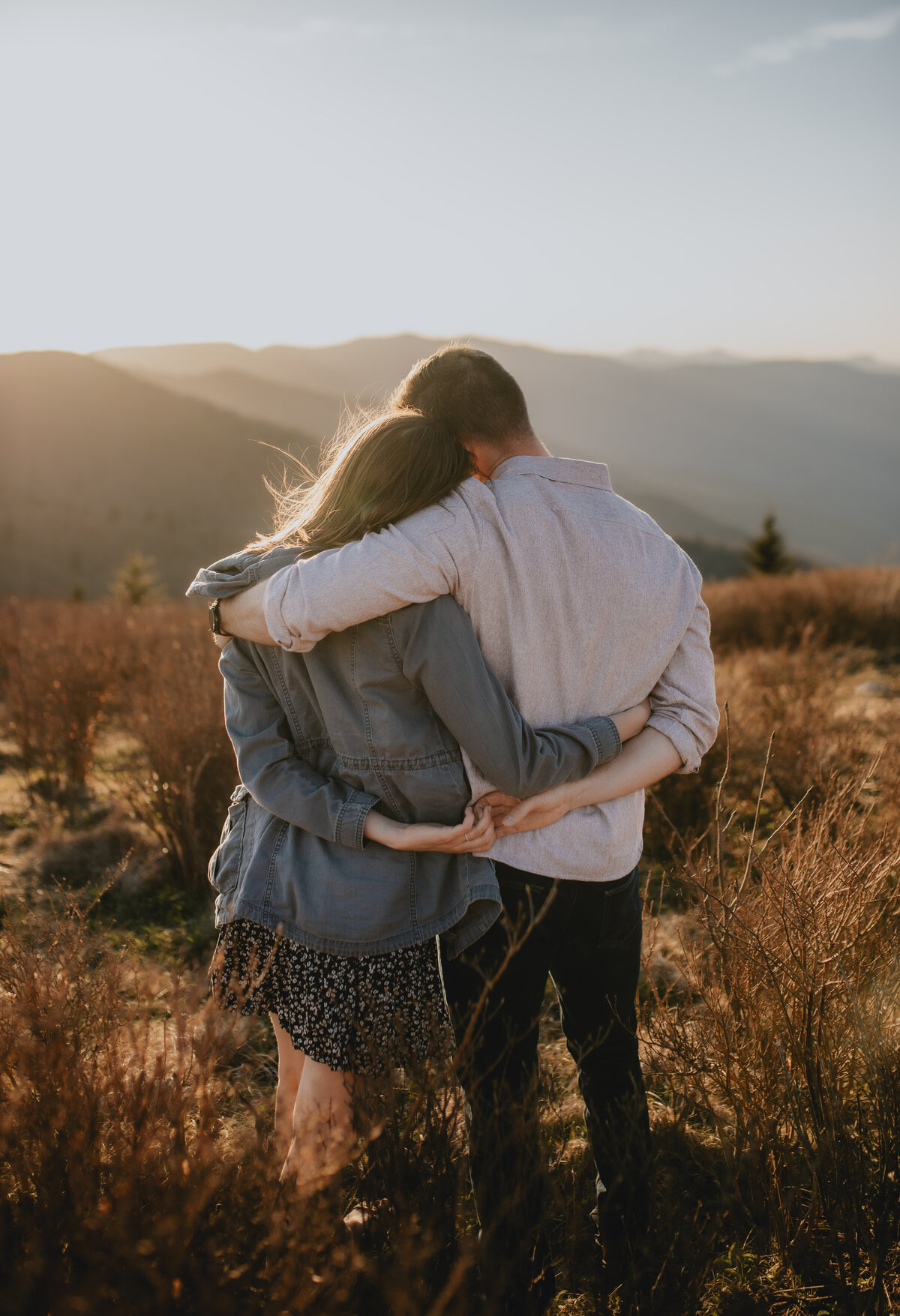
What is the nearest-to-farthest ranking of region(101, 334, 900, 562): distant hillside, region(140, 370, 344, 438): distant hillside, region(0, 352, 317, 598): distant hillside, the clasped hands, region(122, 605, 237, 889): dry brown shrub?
the clasped hands → region(122, 605, 237, 889): dry brown shrub → region(0, 352, 317, 598): distant hillside → region(140, 370, 344, 438): distant hillside → region(101, 334, 900, 562): distant hillside

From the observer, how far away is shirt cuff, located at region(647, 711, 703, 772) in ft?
4.93

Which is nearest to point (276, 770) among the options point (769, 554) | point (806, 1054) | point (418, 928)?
point (418, 928)

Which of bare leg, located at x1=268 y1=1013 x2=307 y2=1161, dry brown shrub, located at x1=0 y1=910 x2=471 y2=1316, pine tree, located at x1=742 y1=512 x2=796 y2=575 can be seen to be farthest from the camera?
pine tree, located at x1=742 y1=512 x2=796 y2=575

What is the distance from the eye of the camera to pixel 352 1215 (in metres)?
1.54

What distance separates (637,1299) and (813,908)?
85cm

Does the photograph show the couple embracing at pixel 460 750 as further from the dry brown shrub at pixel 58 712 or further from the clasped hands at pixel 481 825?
the dry brown shrub at pixel 58 712

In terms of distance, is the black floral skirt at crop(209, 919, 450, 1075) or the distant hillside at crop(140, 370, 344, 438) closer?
the black floral skirt at crop(209, 919, 450, 1075)

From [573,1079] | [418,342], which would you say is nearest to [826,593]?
[573,1079]

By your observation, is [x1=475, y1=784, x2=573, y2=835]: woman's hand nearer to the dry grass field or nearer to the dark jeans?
the dark jeans

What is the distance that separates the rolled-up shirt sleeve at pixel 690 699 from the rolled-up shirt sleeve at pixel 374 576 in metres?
0.51

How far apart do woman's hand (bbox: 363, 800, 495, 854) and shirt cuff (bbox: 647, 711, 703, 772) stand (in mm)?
Answer: 390

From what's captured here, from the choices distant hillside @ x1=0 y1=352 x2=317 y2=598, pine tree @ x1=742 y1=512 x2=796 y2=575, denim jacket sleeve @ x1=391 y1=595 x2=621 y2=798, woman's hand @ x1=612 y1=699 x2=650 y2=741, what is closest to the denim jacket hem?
denim jacket sleeve @ x1=391 y1=595 x2=621 y2=798

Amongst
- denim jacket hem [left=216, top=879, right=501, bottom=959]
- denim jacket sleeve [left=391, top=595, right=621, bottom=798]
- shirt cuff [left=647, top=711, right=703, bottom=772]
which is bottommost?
denim jacket hem [left=216, top=879, right=501, bottom=959]

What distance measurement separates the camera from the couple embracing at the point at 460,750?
1347 millimetres
